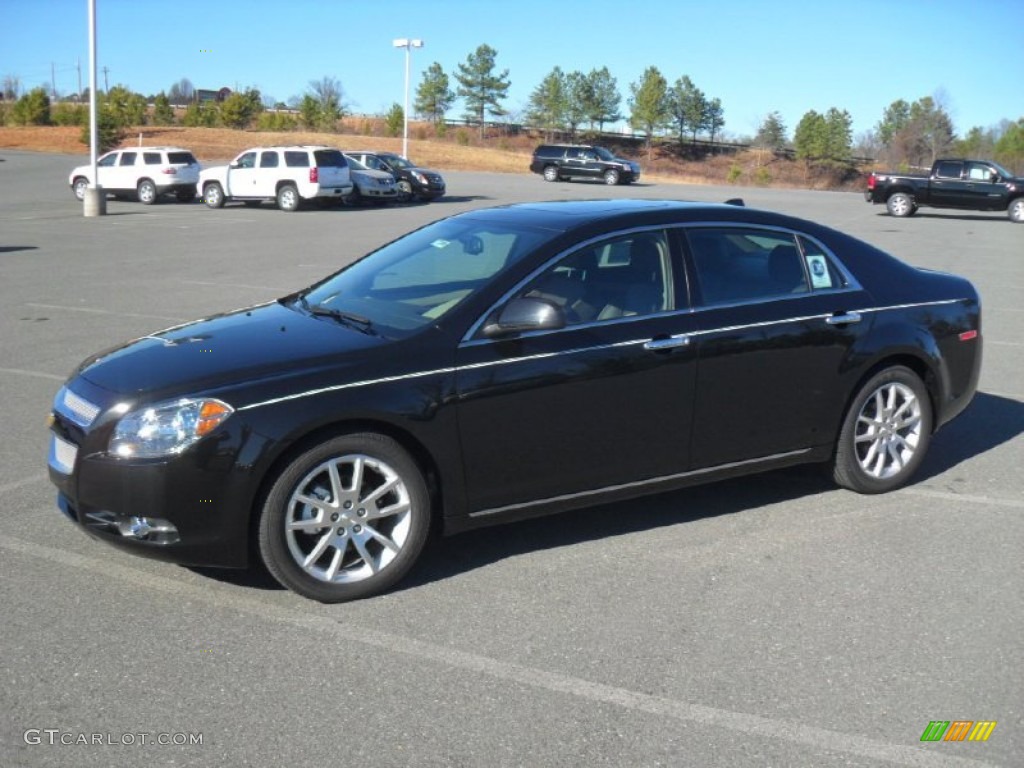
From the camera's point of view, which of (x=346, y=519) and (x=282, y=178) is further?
(x=282, y=178)

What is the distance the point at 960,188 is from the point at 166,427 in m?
33.5

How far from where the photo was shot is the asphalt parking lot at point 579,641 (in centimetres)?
339

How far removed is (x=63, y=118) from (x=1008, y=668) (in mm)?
86748

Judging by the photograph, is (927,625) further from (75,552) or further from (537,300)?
(75,552)

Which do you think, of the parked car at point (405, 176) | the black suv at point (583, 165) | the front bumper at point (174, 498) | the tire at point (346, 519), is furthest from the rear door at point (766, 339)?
the black suv at point (583, 165)

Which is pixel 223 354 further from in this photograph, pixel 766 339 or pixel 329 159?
pixel 329 159

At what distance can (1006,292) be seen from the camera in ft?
50.6

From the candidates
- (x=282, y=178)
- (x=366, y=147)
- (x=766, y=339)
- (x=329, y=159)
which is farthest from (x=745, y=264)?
(x=366, y=147)

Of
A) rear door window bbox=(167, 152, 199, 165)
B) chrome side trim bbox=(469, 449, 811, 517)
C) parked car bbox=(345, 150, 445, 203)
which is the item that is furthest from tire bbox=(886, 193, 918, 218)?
chrome side trim bbox=(469, 449, 811, 517)

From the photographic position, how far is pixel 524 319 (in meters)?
4.66

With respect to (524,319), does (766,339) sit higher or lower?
lower

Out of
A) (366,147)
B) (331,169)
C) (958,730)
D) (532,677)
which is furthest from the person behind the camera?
(366,147)

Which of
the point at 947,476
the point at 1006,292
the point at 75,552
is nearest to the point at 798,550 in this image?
the point at 947,476

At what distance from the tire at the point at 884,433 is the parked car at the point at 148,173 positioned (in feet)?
99.0
